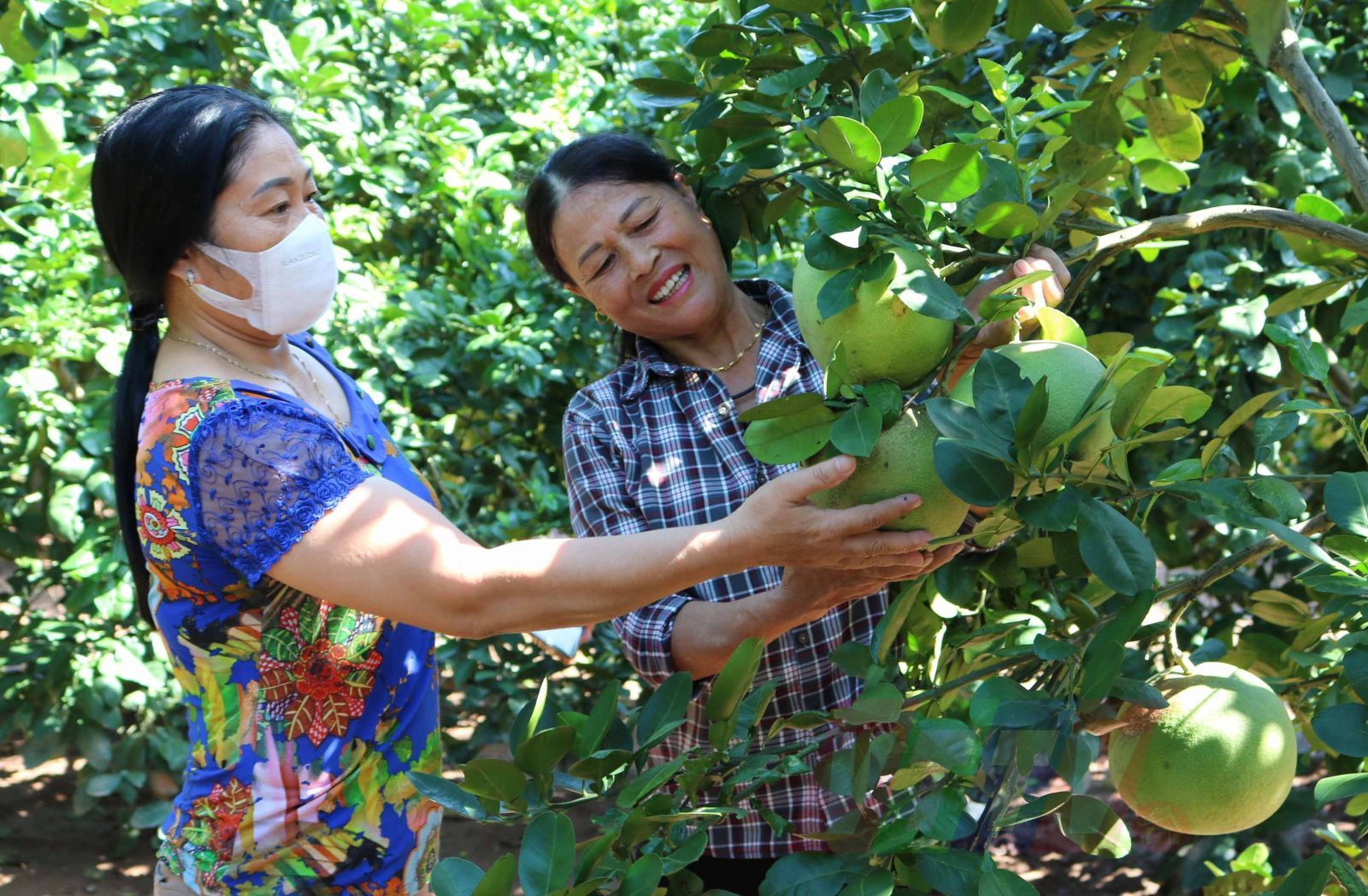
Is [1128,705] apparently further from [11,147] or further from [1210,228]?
[11,147]

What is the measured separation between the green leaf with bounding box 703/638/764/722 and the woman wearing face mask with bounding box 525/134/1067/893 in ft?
1.74

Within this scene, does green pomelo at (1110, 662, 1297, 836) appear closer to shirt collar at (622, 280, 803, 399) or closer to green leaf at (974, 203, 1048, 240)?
green leaf at (974, 203, 1048, 240)

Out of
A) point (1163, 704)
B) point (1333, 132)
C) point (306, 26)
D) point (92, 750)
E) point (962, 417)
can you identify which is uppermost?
point (306, 26)

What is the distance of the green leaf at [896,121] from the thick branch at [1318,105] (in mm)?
401

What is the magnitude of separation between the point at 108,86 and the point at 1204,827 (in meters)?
3.38

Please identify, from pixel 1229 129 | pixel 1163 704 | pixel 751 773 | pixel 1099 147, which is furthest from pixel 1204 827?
pixel 1229 129

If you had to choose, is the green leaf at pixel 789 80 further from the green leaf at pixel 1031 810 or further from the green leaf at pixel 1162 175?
the green leaf at pixel 1031 810

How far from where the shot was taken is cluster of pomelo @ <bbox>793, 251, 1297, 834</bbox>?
119 centimetres

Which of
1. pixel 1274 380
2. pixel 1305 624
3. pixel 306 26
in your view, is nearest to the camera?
pixel 1305 624

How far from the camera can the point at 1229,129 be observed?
113 inches

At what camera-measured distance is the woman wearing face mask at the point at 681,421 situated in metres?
1.88

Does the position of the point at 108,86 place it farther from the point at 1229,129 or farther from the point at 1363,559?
the point at 1363,559

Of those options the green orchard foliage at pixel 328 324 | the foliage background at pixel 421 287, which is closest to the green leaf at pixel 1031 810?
the foliage background at pixel 421 287

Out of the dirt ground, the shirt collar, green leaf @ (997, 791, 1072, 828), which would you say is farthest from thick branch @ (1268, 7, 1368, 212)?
the dirt ground
